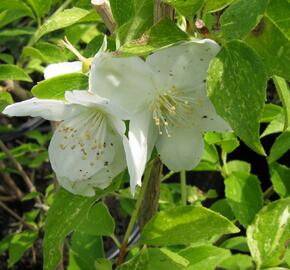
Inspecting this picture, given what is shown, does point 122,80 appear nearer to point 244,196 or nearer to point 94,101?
point 94,101

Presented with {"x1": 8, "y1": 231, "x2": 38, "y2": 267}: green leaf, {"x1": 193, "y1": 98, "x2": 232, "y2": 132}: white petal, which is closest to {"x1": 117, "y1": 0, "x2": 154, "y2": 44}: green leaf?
{"x1": 193, "y1": 98, "x2": 232, "y2": 132}: white petal

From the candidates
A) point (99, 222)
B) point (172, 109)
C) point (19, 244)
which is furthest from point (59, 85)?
point (19, 244)

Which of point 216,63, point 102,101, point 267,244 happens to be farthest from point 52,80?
point 267,244

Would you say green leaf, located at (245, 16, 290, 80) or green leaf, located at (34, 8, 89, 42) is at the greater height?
green leaf, located at (245, 16, 290, 80)

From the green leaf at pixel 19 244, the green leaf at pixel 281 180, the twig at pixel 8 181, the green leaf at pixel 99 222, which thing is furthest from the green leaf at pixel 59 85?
the twig at pixel 8 181

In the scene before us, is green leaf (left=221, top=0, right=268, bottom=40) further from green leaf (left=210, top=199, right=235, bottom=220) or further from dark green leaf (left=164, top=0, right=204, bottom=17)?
green leaf (left=210, top=199, right=235, bottom=220)

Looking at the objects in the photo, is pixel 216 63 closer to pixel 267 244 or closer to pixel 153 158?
pixel 153 158
